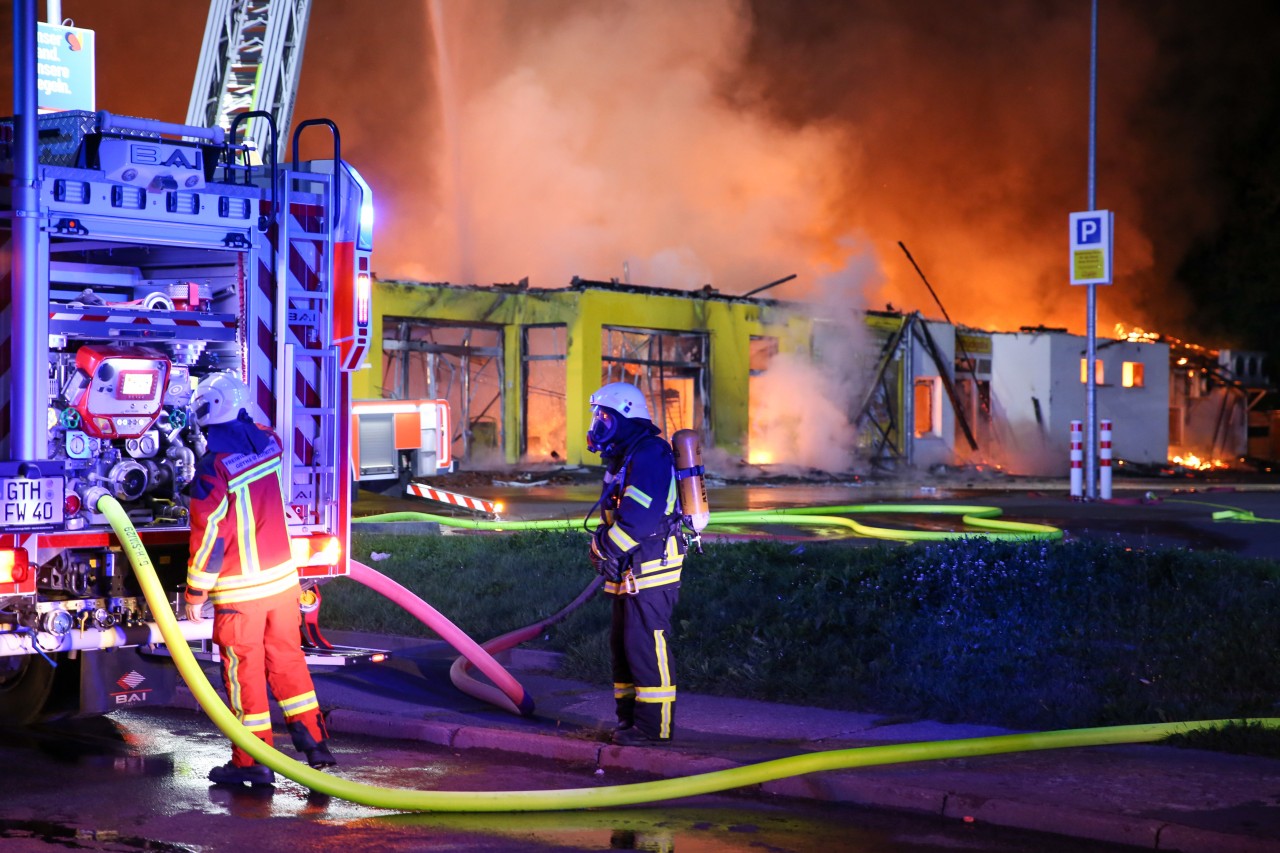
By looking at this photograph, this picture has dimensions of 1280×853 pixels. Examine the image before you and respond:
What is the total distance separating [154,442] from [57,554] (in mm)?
750

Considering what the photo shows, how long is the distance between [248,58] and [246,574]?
22.0 metres

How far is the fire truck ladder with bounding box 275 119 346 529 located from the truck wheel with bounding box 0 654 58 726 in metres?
1.37

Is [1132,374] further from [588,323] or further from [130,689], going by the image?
[130,689]

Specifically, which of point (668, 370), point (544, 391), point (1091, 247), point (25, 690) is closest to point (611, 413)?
point (25, 690)

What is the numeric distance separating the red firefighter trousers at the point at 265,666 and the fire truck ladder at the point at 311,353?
103 cm

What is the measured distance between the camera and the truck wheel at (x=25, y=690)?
7262 mm

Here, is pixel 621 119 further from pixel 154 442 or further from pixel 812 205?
pixel 154 442

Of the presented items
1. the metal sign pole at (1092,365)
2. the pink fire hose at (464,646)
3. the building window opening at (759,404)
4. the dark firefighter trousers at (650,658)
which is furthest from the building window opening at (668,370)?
the dark firefighter trousers at (650,658)

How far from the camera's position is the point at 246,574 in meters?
6.39

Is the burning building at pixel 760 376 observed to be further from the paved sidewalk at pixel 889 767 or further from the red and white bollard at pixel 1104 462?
the paved sidewalk at pixel 889 767

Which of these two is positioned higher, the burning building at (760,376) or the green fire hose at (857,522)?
the burning building at (760,376)

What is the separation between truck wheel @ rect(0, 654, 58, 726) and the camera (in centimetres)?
726

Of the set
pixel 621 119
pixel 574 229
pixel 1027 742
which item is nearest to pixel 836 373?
pixel 574 229

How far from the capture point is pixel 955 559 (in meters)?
10.2
